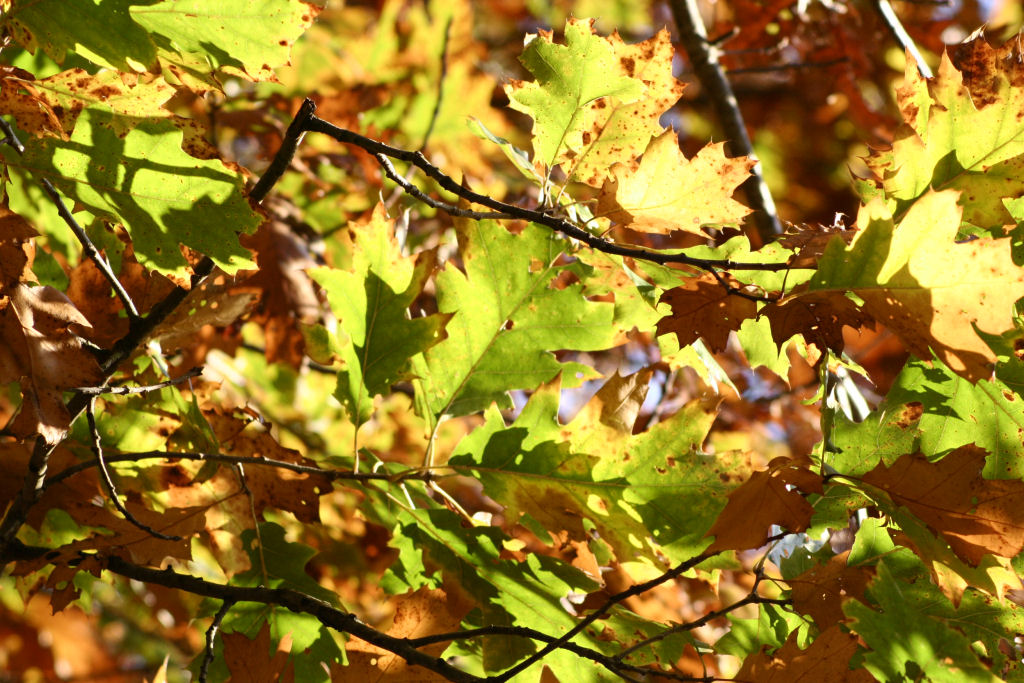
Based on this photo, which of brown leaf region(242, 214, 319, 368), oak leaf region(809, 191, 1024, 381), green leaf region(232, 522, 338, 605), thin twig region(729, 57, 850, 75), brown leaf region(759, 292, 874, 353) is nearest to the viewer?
oak leaf region(809, 191, 1024, 381)

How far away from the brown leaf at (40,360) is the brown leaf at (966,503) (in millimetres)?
966

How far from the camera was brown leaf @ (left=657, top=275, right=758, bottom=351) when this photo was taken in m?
1.09

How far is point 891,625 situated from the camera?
3.88 ft

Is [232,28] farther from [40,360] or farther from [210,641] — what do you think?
[210,641]

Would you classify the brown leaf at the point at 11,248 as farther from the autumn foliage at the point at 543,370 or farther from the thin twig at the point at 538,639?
the thin twig at the point at 538,639

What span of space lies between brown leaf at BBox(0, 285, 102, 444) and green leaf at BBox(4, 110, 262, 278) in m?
0.14

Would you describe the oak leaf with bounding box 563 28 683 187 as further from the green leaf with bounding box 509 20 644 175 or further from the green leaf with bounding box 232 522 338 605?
the green leaf with bounding box 232 522 338 605

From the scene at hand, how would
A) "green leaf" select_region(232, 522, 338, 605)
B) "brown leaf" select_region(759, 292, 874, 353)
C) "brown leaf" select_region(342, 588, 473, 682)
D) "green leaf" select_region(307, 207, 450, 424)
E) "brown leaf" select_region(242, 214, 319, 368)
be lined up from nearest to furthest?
"brown leaf" select_region(759, 292, 874, 353)
"brown leaf" select_region(342, 588, 473, 682)
"green leaf" select_region(307, 207, 450, 424)
"green leaf" select_region(232, 522, 338, 605)
"brown leaf" select_region(242, 214, 319, 368)

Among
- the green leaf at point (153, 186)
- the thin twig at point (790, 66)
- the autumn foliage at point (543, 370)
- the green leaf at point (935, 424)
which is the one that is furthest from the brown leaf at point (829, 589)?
the thin twig at point (790, 66)

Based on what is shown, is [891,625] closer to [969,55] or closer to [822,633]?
[822,633]

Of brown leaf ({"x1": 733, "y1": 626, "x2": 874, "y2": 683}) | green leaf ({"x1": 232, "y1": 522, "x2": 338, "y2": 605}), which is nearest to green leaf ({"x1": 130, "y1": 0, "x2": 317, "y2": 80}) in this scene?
green leaf ({"x1": 232, "y1": 522, "x2": 338, "y2": 605})

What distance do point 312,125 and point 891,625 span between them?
1.08 meters

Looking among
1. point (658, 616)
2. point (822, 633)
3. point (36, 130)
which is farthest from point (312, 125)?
point (658, 616)

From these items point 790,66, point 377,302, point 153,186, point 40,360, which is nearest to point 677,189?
point 377,302
